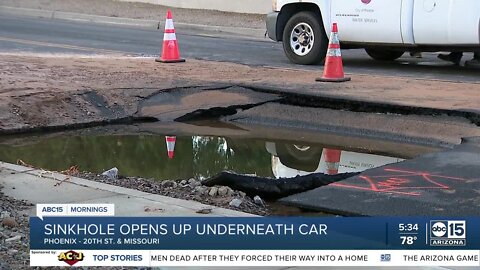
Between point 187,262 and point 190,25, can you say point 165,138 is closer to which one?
point 187,262

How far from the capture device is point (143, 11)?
80.2 ft

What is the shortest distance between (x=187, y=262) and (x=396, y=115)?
503cm

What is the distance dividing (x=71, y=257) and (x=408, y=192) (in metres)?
2.59

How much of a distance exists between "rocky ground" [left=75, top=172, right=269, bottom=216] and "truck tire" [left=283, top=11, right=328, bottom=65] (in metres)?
6.89

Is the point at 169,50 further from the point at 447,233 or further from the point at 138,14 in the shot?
the point at 138,14

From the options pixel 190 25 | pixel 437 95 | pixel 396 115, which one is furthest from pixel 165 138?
pixel 190 25

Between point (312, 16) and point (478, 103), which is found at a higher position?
point (312, 16)

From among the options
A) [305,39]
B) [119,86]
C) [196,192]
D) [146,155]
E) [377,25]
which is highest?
[377,25]

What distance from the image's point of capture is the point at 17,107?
8672mm

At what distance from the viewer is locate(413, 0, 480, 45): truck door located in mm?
10852

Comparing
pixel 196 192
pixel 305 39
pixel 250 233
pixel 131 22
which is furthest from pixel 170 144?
pixel 131 22

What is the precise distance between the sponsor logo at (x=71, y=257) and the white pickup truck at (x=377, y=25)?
27.3ft

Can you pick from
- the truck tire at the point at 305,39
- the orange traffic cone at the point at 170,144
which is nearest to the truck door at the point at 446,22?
the truck tire at the point at 305,39

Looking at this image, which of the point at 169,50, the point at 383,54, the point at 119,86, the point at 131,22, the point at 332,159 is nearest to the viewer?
the point at 332,159
